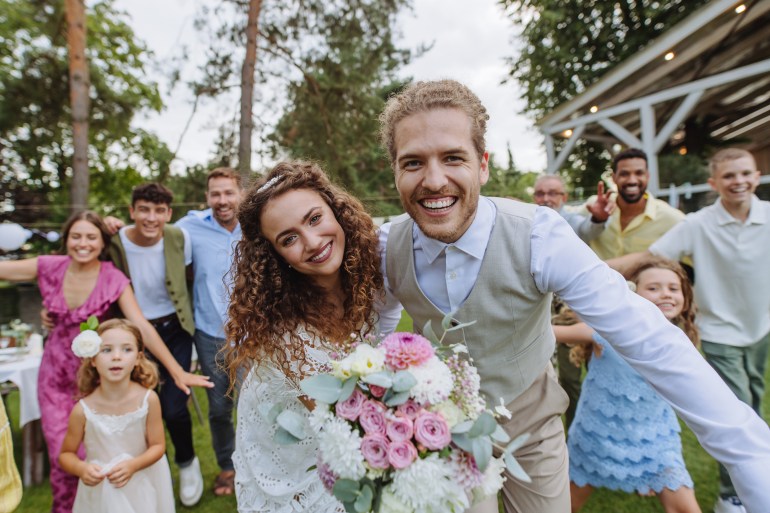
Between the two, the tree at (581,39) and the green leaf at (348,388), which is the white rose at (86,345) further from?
the tree at (581,39)

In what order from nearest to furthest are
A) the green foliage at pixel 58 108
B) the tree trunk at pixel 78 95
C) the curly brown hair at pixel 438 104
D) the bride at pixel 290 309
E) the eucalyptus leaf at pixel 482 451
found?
the eucalyptus leaf at pixel 482 451 < the curly brown hair at pixel 438 104 < the bride at pixel 290 309 < the tree trunk at pixel 78 95 < the green foliage at pixel 58 108

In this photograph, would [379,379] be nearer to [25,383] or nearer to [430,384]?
[430,384]

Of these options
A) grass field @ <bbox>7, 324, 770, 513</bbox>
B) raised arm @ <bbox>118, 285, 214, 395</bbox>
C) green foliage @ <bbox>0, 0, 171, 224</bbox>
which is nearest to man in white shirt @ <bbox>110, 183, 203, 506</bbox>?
grass field @ <bbox>7, 324, 770, 513</bbox>

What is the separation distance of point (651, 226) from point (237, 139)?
7898 mm

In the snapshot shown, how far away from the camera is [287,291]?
6.41 ft

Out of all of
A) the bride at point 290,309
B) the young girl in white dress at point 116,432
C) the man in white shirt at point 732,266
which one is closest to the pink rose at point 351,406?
the bride at point 290,309

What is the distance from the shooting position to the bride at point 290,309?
1807 mm

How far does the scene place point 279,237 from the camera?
178cm

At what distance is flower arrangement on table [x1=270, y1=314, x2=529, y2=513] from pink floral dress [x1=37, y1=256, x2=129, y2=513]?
2393mm

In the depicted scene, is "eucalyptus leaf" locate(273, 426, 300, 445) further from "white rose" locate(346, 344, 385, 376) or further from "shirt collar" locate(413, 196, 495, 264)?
"shirt collar" locate(413, 196, 495, 264)

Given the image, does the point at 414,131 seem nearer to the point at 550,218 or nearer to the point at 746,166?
the point at 550,218

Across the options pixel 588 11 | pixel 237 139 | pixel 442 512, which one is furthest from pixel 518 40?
pixel 442 512

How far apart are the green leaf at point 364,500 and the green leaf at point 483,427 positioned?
269 mm

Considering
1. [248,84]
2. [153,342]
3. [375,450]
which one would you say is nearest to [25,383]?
[153,342]
